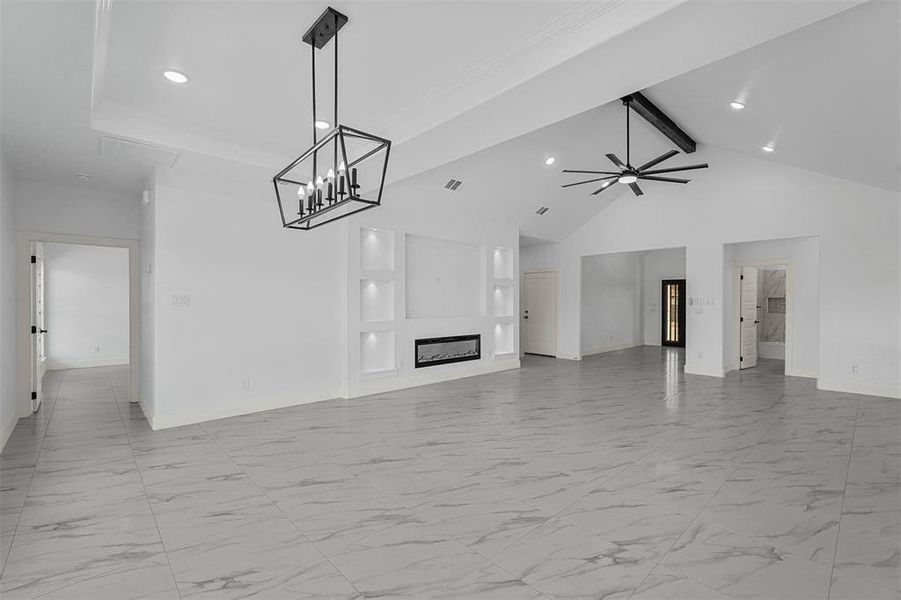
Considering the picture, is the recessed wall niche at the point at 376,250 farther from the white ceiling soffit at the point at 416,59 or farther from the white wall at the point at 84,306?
the white wall at the point at 84,306

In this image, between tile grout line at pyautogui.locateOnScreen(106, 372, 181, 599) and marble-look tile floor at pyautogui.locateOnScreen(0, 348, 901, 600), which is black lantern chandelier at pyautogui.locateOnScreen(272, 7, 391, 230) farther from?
tile grout line at pyautogui.locateOnScreen(106, 372, 181, 599)

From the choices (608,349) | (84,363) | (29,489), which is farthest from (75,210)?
(608,349)

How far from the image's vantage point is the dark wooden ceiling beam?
5.95m

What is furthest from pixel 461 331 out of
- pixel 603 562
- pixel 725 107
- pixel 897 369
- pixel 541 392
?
pixel 897 369

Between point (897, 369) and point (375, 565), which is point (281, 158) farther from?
point (897, 369)

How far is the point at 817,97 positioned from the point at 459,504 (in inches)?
184

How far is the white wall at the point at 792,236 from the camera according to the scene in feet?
21.2

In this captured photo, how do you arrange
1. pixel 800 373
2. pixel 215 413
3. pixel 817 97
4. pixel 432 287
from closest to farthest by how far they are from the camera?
pixel 817 97, pixel 215 413, pixel 432 287, pixel 800 373

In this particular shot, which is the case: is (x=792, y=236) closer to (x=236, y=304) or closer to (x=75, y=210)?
(x=236, y=304)

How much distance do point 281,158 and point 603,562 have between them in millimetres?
4843

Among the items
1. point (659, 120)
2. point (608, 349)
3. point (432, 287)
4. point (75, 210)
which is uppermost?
point (659, 120)

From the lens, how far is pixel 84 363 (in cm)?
928

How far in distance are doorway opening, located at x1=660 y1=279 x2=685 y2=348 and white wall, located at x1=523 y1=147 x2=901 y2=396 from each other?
4280mm

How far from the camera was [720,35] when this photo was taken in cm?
248
